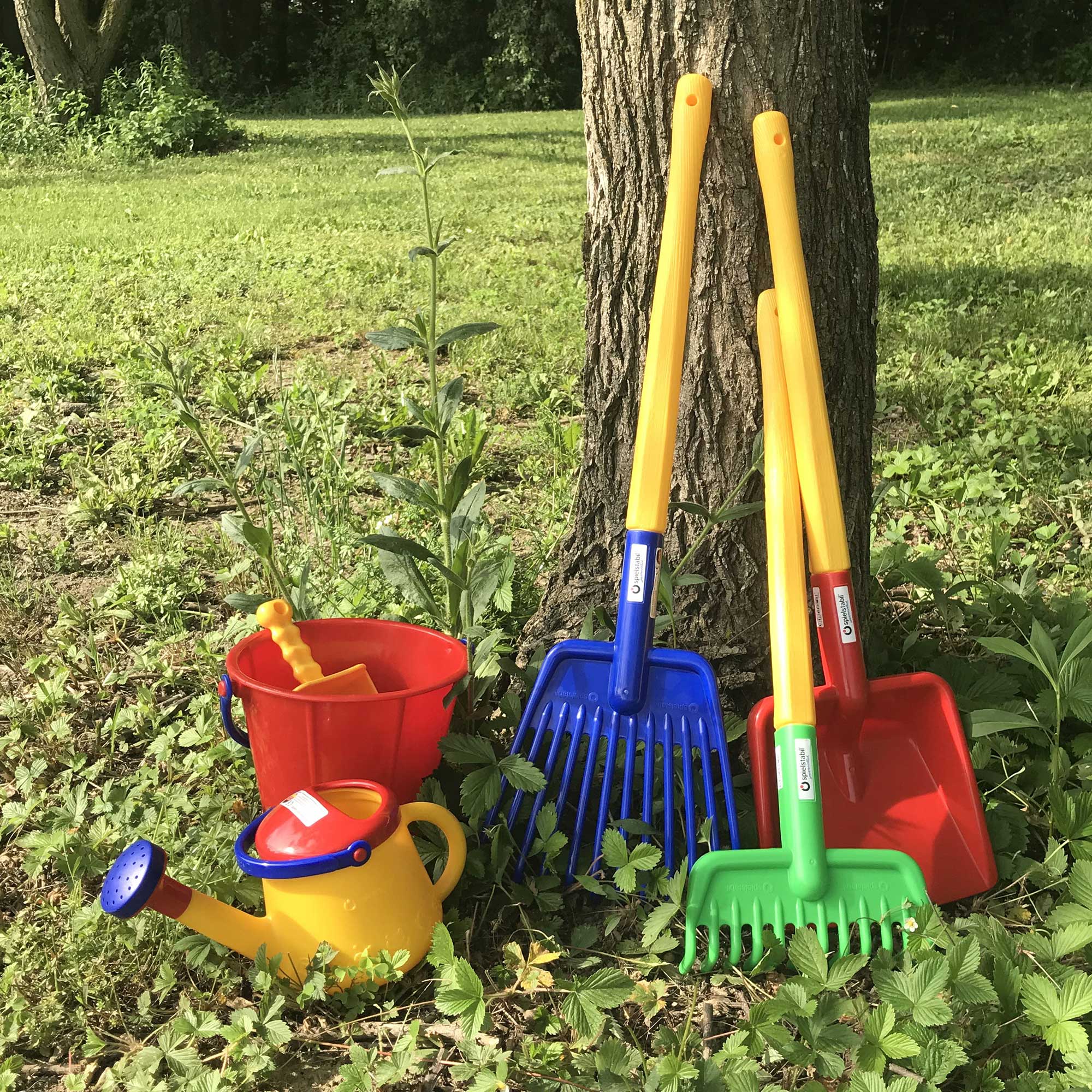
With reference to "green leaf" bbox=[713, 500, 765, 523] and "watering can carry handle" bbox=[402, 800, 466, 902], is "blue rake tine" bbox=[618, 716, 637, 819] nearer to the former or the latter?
"watering can carry handle" bbox=[402, 800, 466, 902]

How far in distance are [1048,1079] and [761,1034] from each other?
343mm

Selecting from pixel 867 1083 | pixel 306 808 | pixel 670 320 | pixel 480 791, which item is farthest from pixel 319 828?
pixel 670 320

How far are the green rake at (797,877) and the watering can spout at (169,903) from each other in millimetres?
628

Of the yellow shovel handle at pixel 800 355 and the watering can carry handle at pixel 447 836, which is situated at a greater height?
the yellow shovel handle at pixel 800 355

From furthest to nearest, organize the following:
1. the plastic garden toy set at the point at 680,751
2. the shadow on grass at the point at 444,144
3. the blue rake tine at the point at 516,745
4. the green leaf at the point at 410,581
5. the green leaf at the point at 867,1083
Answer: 1. the shadow on grass at the point at 444,144
2. the green leaf at the point at 410,581
3. the blue rake tine at the point at 516,745
4. the plastic garden toy set at the point at 680,751
5. the green leaf at the point at 867,1083

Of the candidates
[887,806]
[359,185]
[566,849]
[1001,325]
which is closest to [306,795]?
[566,849]

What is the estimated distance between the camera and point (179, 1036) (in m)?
1.45

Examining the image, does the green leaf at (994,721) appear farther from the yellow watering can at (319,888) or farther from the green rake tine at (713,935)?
the yellow watering can at (319,888)

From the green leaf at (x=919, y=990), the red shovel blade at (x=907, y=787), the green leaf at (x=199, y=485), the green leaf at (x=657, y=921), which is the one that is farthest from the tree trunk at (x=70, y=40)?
the green leaf at (x=919, y=990)

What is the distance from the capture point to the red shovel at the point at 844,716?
1.63 meters

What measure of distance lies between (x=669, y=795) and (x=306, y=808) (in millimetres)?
546

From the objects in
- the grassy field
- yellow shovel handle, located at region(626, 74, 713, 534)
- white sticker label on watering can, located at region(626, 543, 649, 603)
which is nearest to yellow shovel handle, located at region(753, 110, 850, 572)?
yellow shovel handle, located at region(626, 74, 713, 534)

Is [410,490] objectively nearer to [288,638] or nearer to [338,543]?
[288,638]

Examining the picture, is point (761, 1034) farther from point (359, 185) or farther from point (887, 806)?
point (359, 185)
